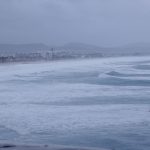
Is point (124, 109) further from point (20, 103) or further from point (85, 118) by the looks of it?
point (20, 103)

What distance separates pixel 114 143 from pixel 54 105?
25.6 ft

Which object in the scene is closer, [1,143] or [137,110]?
[1,143]

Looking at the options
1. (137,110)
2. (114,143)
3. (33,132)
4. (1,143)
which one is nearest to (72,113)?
(137,110)

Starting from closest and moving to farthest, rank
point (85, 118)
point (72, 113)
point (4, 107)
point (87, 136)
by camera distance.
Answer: point (87, 136), point (85, 118), point (72, 113), point (4, 107)

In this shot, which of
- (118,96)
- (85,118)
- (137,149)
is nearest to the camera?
(137,149)

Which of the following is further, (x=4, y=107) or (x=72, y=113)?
(x=4, y=107)

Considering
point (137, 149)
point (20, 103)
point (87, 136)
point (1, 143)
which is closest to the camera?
point (1, 143)

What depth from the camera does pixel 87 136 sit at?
1254 centimetres

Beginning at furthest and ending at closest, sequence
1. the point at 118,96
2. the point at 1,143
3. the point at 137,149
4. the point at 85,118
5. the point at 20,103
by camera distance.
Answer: the point at 118,96 < the point at 20,103 < the point at 85,118 < the point at 137,149 < the point at 1,143

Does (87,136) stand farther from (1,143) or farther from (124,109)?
(124,109)

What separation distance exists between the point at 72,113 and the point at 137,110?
2486mm

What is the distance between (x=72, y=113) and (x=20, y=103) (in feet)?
12.8

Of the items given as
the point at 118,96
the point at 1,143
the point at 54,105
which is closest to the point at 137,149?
the point at 1,143

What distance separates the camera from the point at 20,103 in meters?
20.0
